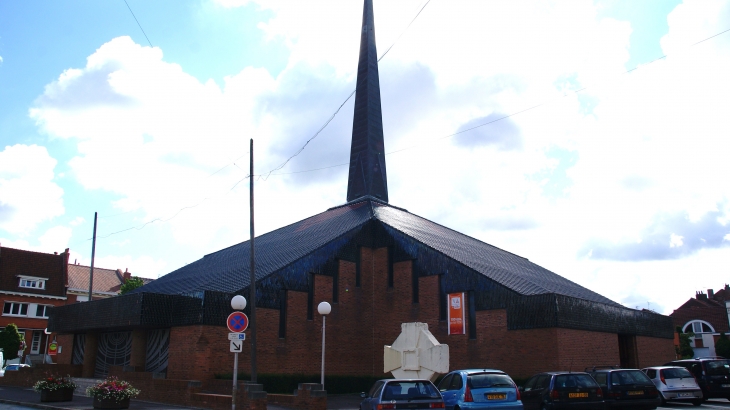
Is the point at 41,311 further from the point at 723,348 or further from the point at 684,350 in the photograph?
the point at 723,348

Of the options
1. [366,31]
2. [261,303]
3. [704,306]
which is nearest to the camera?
[261,303]

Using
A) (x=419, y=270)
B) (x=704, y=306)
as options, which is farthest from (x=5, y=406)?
(x=704, y=306)

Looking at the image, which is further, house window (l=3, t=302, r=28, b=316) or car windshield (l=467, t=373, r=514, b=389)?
house window (l=3, t=302, r=28, b=316)

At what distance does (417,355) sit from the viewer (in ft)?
65.5

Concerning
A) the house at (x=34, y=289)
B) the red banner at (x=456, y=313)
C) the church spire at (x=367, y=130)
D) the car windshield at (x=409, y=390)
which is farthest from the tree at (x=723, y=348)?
the house at (x=34, y=289)

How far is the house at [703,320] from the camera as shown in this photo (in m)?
63.8

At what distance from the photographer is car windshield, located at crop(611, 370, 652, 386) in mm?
16344

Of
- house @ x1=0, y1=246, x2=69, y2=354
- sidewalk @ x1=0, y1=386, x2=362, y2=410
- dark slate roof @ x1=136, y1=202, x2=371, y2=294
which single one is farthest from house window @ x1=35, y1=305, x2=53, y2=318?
sidewalk @ x1=0, y1=386, x2=362, y2=410

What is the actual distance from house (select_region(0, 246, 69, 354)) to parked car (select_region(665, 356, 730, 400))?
164 ft

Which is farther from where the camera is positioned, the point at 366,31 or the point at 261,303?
the point at 366,31

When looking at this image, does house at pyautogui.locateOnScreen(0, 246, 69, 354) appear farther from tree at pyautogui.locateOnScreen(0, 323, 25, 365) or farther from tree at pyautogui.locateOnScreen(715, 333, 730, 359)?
tree at pyautogui.locateOnScreen(715, 333, 730, 359)

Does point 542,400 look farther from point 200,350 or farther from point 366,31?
point 366,31

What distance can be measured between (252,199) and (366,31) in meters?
26.2

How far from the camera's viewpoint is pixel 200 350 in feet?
74.6
